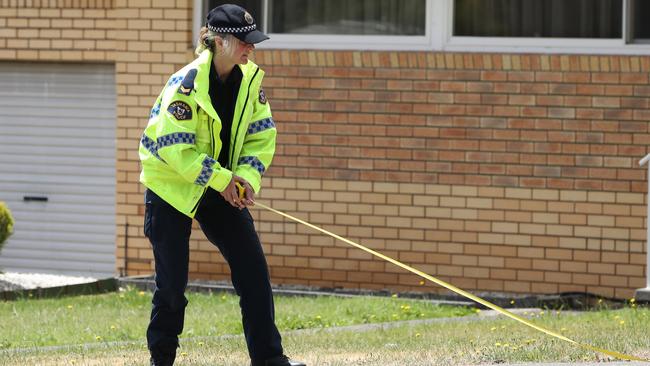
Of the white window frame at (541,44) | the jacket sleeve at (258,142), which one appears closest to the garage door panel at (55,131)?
the white window frame at (541,44)

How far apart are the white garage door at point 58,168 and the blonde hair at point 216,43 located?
620cm

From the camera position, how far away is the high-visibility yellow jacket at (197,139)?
652 cm

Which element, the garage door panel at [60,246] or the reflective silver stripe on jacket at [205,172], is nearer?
the reflective silver stripe on jacket at [205,172]

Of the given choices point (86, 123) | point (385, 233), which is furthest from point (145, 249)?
point (385, 233)

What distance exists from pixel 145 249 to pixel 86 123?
132 cm

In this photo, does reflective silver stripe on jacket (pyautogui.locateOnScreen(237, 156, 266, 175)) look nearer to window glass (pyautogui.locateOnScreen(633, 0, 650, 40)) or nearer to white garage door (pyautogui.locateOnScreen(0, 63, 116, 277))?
window glass (pyautogui.locateOnScreen(633, 0, 650, 40))

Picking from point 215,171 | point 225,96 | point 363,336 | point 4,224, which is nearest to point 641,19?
Result: point 363,336

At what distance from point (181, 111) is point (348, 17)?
5.64 m

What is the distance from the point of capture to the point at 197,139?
6.63 metres

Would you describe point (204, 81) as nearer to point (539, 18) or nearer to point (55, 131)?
point (539, 18)

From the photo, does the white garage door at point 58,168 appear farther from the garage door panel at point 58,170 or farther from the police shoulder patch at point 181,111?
the police shoulder patch at point 181,111

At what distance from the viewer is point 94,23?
12594 mm

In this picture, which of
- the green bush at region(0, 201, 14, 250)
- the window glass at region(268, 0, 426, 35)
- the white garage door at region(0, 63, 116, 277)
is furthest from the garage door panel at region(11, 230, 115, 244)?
the window glass at region(268, 0, 426, 35)

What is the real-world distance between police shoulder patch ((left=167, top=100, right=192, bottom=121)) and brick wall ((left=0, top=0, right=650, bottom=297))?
5.21 meters
